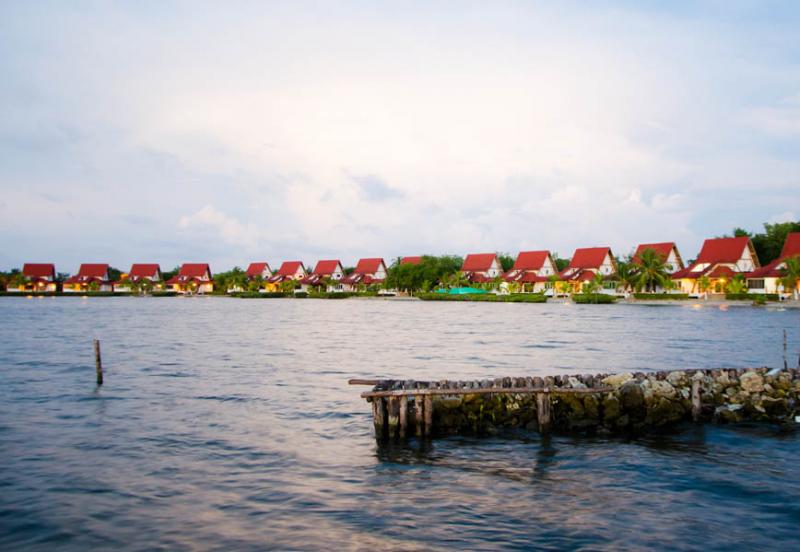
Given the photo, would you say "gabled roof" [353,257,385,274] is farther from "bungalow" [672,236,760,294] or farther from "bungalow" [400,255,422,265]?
"bungalow" [672,236,760,294]

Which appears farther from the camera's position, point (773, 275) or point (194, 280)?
point (194, 280)

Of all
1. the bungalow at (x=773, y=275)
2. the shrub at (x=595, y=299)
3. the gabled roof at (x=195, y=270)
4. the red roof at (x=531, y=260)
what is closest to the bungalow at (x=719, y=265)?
the bungalow at (x=773, y=275)

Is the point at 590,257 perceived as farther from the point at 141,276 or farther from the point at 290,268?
the point at 141,276

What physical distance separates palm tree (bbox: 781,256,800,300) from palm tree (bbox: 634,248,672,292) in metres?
16.6

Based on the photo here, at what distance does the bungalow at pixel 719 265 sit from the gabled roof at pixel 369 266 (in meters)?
70.3

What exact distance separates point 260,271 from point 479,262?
211 feet

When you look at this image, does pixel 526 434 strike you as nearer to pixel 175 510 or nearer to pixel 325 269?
pixel 175 510

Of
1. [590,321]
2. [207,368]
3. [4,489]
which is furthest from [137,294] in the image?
[4,489]

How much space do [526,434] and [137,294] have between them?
517 ft

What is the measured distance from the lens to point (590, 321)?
58.4m

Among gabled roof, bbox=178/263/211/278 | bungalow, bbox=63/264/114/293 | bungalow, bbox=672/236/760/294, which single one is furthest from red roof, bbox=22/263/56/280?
bungalow, bbox=672/236/760/294

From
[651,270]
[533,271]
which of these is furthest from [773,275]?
[533,271]

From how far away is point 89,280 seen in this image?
158 meters

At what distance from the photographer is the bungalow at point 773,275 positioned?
7800 centimetres
